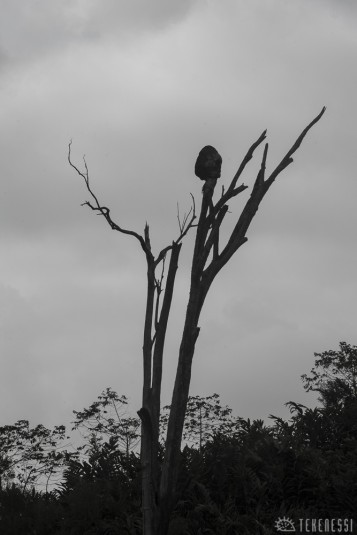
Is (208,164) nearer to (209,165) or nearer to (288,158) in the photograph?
(209,165)

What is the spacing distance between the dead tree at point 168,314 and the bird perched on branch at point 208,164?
0.08 m

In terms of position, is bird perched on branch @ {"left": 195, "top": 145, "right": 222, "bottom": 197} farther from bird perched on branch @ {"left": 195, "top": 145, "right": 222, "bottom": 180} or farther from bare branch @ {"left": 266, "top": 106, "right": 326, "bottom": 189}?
bare branch @ {"left": 266, "top": 106, "right": 326, "bottom": 189}

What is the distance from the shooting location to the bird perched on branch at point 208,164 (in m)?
8.55

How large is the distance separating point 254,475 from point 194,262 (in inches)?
144

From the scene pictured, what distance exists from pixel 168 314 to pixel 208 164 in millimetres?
1767

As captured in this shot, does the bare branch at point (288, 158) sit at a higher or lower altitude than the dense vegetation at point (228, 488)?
higher

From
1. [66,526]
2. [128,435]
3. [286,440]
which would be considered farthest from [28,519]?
[128,435]

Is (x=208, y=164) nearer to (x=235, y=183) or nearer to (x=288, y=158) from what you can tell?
(x=235, y=183)

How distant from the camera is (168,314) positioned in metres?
8.08

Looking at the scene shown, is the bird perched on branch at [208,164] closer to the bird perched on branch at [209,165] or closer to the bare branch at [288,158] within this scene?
the bird perched on branch at [209,165]

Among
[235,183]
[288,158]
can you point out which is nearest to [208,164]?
[235,183]

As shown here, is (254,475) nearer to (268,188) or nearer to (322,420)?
(322,420)

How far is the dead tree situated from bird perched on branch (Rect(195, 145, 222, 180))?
80 millimetres

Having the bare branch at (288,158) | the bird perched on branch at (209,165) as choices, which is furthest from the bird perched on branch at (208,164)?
the bare branch at (288,158)
